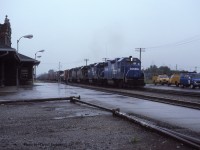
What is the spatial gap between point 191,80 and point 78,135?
3561cm

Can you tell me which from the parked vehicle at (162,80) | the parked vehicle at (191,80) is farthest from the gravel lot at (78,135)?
the parked vehicle at (162,80)

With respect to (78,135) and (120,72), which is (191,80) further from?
(78,135)

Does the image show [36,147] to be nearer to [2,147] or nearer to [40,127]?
[2,147]

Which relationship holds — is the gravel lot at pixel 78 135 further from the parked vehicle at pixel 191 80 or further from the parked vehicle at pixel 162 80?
the parked vehicle at pixel 162 80

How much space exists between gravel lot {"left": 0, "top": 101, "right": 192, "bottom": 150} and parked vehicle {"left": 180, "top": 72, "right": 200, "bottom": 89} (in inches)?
1256

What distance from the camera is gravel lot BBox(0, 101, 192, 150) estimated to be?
7.02 m

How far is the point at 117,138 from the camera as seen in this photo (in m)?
7.81

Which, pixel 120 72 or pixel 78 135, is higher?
pixel 120 72

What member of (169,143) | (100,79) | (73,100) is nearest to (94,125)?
(169,143)

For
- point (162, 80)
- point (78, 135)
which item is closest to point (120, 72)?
point (162, 80)

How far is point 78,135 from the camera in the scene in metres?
8.23

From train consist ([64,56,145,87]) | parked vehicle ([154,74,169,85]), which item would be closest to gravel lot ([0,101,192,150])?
train consist ([64,56,145,87])

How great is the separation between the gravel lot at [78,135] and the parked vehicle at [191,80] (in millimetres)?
31897

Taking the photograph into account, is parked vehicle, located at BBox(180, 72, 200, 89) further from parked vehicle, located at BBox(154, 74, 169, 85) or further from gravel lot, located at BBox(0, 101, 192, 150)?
gravel lot, located at BBox(0, 101, 192, 150)
